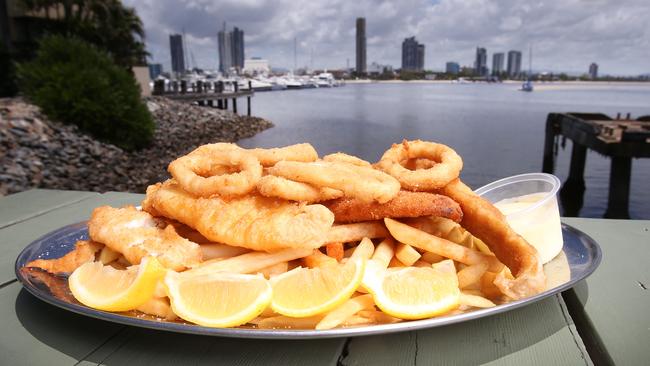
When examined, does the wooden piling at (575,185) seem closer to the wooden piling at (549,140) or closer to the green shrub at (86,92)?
the wooden piling at (549,140)

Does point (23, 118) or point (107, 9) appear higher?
point (107, 9)

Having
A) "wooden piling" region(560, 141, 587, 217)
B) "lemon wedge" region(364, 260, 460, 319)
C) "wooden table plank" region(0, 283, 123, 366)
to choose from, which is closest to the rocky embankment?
"wooden table plank" region(0, 283, 123, 366)

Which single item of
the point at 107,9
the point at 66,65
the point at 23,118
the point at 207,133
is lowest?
the point at 207,133

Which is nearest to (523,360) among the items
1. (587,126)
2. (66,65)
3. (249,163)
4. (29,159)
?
(249,163)

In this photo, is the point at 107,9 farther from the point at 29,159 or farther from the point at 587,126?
the point at 587,126

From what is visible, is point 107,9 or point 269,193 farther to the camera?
point 107,9

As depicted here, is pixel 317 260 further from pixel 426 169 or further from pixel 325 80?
pixel 325 80
